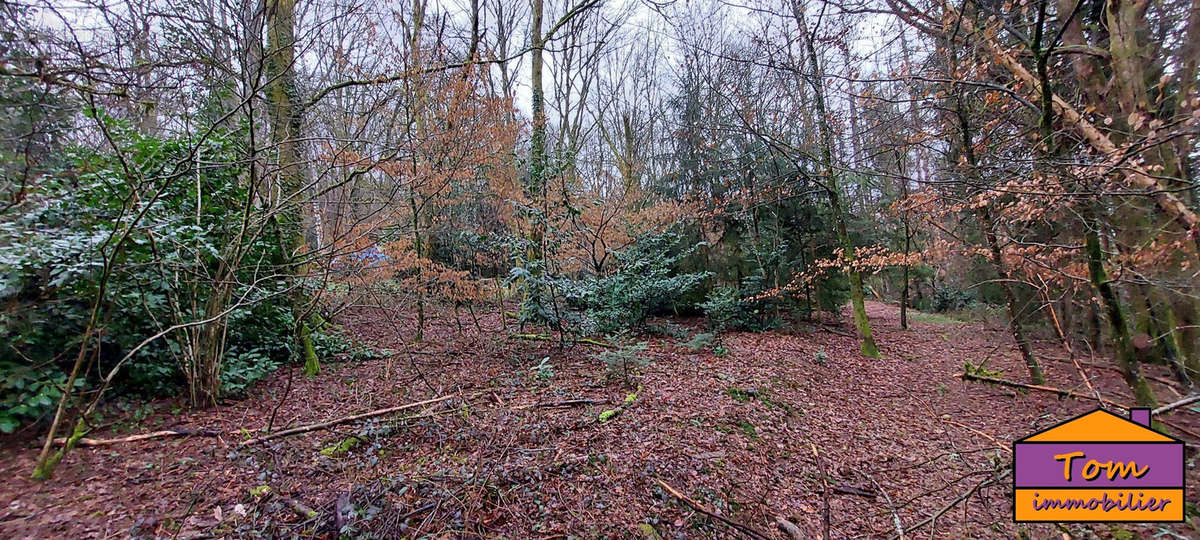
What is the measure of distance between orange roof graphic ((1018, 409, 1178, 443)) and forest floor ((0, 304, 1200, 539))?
1.13ft

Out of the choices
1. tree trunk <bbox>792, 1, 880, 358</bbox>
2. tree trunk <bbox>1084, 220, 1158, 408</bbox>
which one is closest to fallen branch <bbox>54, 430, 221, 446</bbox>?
tree trunk <bbox>1084, 220, 1158, 408</bbox>

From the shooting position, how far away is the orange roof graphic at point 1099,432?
1.55 m

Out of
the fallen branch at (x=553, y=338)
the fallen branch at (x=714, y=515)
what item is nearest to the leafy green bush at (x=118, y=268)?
the fallen branch at (x=714, y=515)

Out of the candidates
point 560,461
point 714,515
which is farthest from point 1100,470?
point 560,461

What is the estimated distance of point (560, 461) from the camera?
3109 millimetres

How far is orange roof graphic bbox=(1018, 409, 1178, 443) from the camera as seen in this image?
5.09ft

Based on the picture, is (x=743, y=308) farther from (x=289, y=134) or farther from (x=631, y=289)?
(x=289, y=134)

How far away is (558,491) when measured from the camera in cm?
279

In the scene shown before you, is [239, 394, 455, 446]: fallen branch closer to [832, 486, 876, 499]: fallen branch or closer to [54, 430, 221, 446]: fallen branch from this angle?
[54, 430, 221, 446]: fallen branch

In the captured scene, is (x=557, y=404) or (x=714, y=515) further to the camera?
(x=557, y=404)

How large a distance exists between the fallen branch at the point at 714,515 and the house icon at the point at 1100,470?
134cm

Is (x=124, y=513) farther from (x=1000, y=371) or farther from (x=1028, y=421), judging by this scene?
(x=1000, y=371)

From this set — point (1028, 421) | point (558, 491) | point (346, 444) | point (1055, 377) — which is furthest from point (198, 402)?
point (1055, 377)

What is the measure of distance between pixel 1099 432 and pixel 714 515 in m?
1.85
